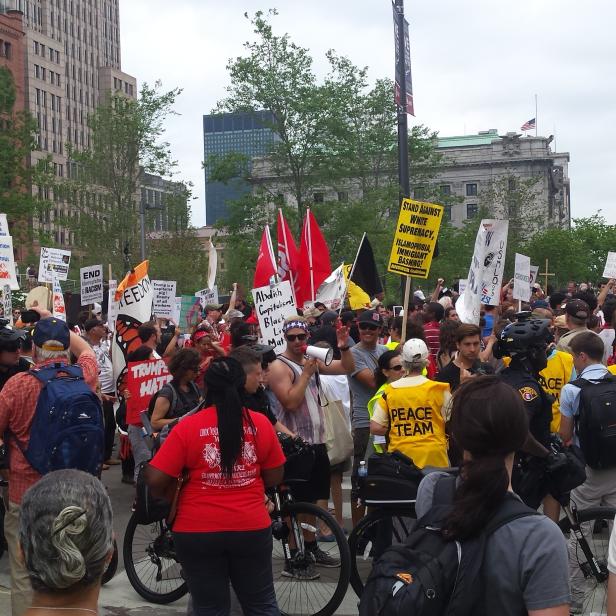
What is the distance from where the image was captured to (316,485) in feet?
25.0

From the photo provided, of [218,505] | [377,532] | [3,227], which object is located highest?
[3,227]

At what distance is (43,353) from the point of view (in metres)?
5.69

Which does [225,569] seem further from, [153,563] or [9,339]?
[9,339]

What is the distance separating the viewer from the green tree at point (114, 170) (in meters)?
46.6

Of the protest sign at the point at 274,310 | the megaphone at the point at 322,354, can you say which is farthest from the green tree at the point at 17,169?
the megaphone at the point at 322,354

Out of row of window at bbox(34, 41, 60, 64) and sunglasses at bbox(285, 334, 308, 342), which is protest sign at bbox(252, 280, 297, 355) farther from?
row of window at bbox(34, 41, 60, 64)

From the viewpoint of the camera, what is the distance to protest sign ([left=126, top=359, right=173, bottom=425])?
912 cm

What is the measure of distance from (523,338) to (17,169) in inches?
1421

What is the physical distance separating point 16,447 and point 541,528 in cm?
375

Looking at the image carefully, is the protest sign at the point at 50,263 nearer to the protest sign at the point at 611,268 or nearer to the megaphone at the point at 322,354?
the megaphone at the point at 322,354

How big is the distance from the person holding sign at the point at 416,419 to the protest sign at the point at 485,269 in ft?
21.1

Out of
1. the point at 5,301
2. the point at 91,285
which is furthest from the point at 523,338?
the point at 91,285

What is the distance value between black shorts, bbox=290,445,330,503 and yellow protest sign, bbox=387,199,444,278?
553 cm

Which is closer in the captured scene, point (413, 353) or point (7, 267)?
point (413, 353)
